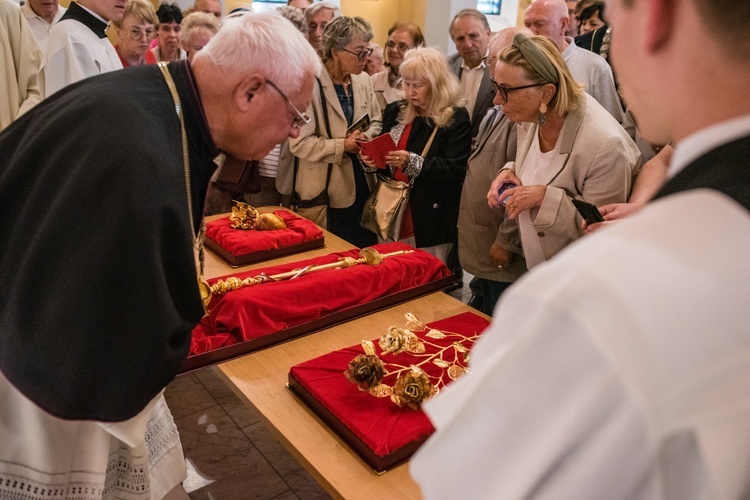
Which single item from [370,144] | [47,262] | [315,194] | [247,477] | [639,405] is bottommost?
[247,477]

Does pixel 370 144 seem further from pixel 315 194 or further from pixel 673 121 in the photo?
pixel 673 121

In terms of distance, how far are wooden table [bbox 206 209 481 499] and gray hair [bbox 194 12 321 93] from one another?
2.92ft

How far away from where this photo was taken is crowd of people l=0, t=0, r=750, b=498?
1.51ft

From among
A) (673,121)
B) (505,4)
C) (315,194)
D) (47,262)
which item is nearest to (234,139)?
(47,262)

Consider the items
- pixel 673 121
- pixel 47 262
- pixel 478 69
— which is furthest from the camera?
pixel 478 69

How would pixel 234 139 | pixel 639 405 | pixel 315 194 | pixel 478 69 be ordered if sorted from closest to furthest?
pixel 639 405 → pixel 234 139 → pixel 315 194 → pixel 478 69

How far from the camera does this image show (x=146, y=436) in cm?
163

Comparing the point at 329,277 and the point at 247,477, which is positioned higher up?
the point at 329,277

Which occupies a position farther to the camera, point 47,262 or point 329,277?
point 329,277

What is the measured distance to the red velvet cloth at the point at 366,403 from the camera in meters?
1.48

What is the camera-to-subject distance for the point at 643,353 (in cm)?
44

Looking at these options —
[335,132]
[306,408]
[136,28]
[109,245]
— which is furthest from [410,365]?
[136,28]

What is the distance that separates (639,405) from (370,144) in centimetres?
280

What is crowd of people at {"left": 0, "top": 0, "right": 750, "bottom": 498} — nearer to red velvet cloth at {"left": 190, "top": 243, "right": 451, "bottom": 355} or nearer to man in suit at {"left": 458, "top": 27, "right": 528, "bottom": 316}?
man in suit at {"left": 458, "top": 27, "right": 528, "bottom": 316}
